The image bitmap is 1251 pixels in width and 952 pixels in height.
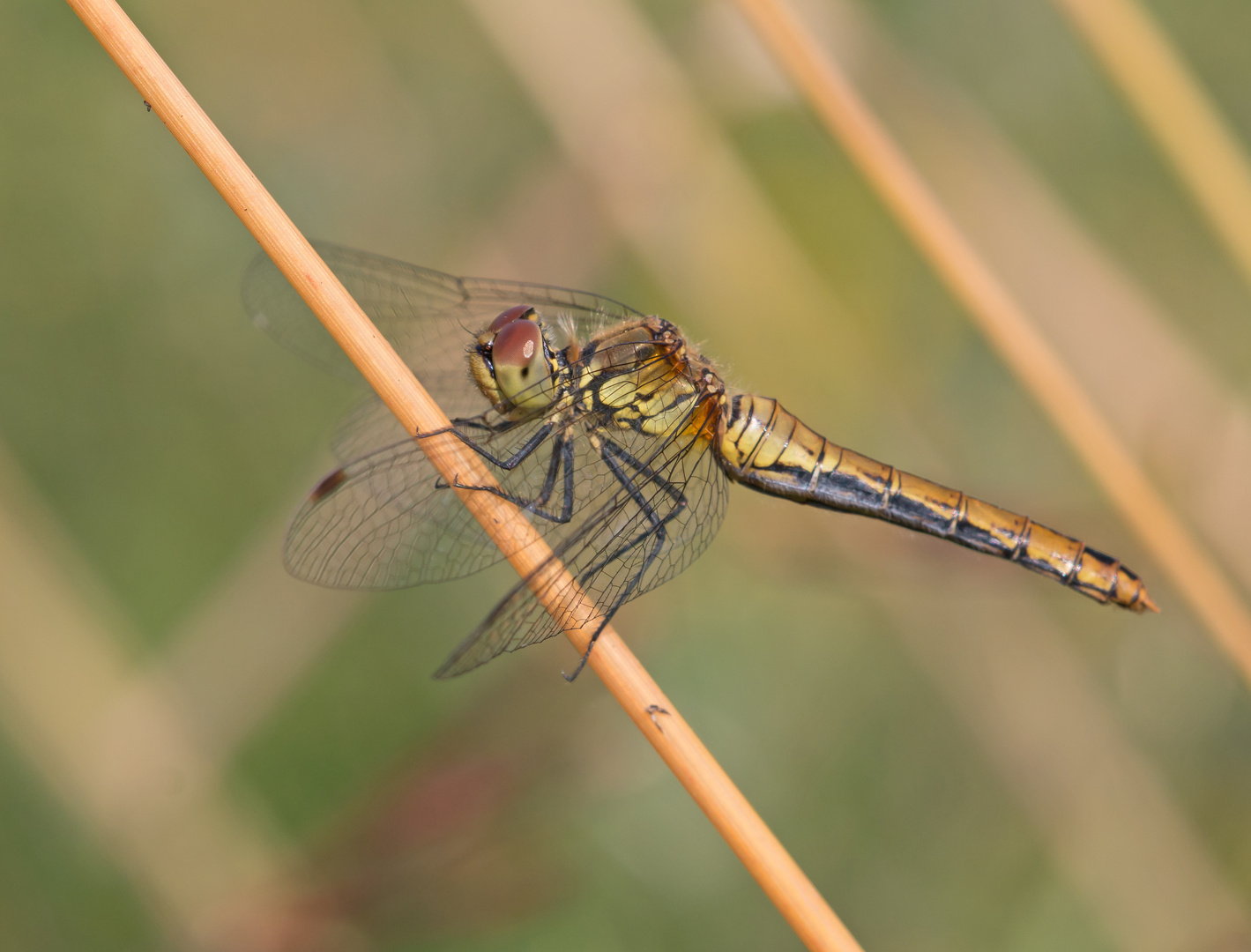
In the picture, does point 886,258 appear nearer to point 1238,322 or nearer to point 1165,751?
point 1238,322

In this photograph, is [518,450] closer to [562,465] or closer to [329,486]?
[562,465]

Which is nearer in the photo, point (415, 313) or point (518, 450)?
point (518, 450)

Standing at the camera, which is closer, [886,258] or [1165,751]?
[1165,751]

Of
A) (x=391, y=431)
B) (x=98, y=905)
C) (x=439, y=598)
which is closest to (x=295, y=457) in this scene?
(x=439, y=598)

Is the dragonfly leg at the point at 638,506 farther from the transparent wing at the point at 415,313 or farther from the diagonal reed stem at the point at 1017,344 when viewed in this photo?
the diagonal reed stem at the point at 1017,344

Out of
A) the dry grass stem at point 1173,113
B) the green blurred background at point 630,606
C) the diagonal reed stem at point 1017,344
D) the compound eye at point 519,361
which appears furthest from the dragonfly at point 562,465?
the dry grass stem at point 1173,113

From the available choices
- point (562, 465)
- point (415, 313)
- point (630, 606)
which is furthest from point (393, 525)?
point (630, 606)

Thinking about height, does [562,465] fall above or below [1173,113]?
above
